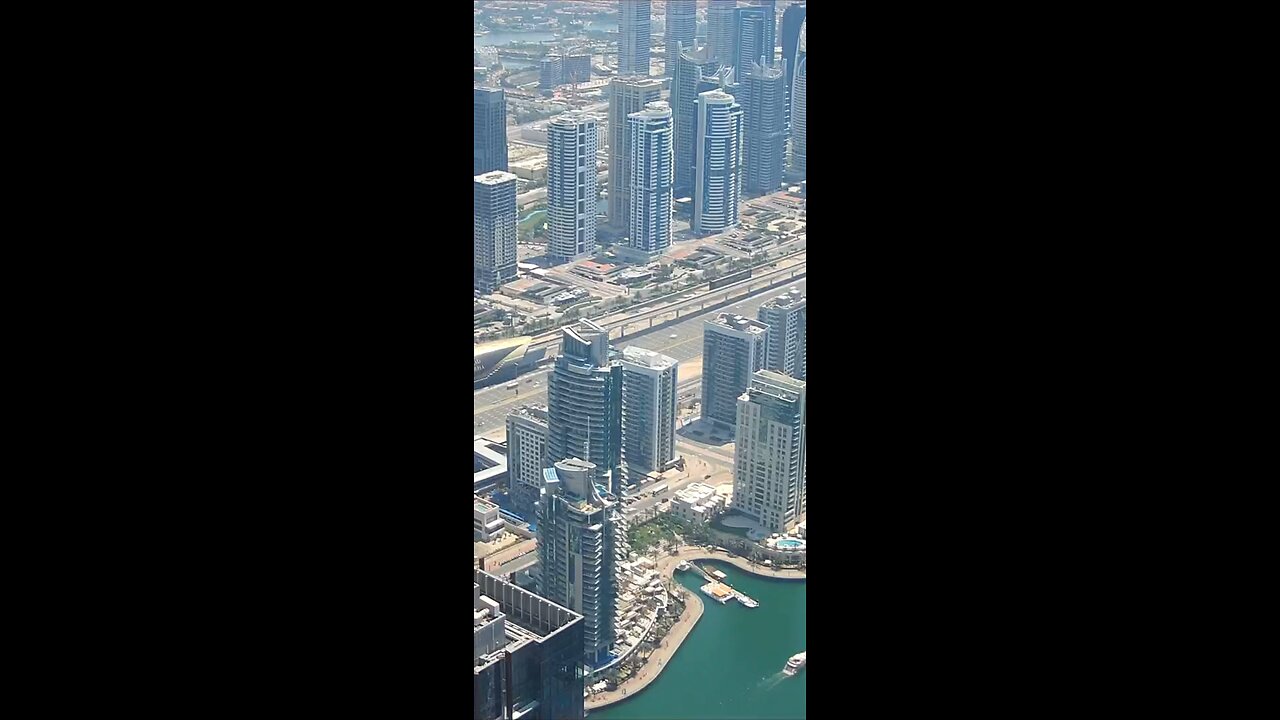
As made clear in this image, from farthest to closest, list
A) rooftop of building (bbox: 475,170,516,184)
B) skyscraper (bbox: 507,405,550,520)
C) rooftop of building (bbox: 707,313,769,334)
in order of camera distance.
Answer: rooftop of building (bbox: 707,313,769,334) < rooftop of building (bbox: 475,170,516,184) < skyscraper (bbox: 507,405,550,520)

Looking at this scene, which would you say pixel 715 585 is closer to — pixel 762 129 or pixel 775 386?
pixel 775 386

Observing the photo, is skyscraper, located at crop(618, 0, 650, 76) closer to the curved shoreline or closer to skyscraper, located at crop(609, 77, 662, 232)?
skyscraper, located at crop(609, 77, 662, 232)

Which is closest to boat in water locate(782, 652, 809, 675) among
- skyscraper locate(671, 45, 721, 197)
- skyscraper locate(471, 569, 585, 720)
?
skyscraper locate(471, 569, 585, 720)

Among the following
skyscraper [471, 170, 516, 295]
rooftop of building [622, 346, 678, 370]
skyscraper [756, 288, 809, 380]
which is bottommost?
rooftop of building [622, 346, 678, 370]

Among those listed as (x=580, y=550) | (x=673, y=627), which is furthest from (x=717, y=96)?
(x=673, y=627)
